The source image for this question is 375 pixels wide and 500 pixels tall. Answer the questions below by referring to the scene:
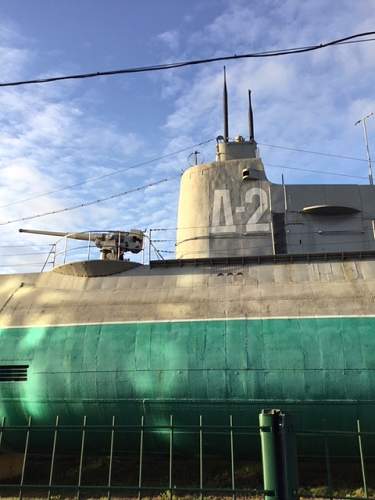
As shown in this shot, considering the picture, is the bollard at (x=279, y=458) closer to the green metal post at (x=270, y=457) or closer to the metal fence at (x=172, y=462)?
the green metal post at (x=270, y=457)

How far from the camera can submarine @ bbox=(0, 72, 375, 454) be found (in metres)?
11.5

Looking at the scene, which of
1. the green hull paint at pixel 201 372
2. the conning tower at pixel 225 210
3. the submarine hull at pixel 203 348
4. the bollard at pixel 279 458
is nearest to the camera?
the bollard at pixel 279 458

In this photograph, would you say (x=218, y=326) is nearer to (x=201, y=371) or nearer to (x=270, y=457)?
(x=201, y=371)

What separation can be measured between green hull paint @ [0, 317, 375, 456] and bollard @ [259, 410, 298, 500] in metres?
6.08

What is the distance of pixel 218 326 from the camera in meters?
12.4

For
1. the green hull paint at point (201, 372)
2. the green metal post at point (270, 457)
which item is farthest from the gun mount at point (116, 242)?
the green metal post at point (270, 457)

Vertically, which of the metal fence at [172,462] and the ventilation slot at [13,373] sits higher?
the ventilation slot at [13,373]

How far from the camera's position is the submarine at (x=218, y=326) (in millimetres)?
11508

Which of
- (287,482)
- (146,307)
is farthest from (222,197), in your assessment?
(287,482)

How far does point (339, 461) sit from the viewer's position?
1151cm

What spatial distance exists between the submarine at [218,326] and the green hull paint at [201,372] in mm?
26

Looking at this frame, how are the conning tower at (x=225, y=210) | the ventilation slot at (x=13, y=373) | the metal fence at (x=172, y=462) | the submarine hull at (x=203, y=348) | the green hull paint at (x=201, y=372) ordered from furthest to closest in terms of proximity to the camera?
the conning tower at (x=225, y=210) < the ventilation slot at (x=13, y=373) < the submarine hull at (x=203, y=348) < the green hull paint at (x=201, y=372) < the metal fence at (x=172, y=462)

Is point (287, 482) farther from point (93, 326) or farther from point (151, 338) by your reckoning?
point (93, 326)

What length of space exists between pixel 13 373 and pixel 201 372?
5.11 m
